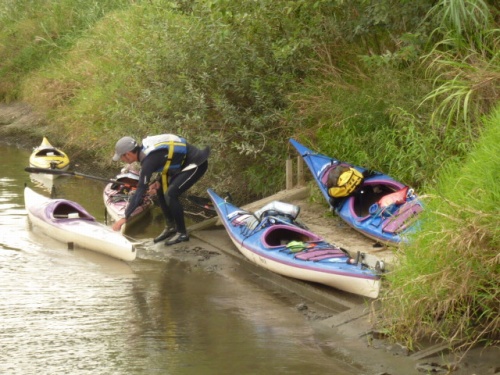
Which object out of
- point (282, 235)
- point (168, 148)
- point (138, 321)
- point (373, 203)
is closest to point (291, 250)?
point (282, 235)

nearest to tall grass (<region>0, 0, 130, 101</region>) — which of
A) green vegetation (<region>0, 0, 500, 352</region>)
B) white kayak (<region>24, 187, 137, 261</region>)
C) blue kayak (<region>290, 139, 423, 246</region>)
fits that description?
green vegetation (<region>0, 0, 500, 352</region>)

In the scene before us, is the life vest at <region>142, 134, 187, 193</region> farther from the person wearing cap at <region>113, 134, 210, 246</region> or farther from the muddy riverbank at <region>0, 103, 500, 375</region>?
the muddy riverbank at <region>0, 103, 500, 375</region>

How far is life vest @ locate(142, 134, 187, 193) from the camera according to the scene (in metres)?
10.1

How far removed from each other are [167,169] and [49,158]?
5620 millimetres

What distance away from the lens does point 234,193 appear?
12078 mm

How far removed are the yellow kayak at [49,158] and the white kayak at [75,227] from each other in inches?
123

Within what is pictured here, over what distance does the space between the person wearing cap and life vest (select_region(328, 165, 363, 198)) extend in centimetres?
160

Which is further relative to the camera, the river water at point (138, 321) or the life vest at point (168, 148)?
the life vest at point (168, 148)

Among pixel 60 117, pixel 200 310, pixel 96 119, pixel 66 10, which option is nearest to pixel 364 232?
pixel 200 310

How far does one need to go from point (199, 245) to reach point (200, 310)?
2.18m

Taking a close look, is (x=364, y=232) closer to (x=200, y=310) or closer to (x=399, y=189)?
(x=399, y=189)

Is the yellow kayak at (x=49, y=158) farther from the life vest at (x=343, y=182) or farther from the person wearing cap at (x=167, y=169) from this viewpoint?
the life vest at (x=343, y=182)

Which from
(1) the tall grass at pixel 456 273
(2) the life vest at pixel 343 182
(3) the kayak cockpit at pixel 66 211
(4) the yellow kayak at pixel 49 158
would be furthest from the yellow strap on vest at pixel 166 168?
(4) the yellow kayak at pixel 49 158

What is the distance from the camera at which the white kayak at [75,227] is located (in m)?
9.97
